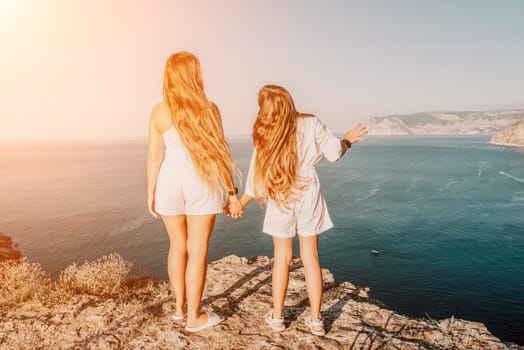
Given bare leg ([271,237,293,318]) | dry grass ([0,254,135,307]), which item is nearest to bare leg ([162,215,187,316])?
bare leg ([271,237,293,318])

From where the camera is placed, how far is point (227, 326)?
3904mm

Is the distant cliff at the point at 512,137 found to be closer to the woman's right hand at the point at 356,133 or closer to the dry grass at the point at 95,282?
the woman's right hand at the point at 356,133

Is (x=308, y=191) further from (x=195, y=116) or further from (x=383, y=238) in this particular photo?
(x=383, y=238)

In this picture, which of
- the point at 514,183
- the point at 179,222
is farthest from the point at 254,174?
the point at 514,183

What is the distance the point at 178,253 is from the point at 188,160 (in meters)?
1.06

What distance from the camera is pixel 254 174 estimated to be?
335cm

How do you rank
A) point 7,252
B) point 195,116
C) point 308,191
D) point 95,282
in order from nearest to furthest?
point 195,116
point 308,191
point 95,282
point 7,252

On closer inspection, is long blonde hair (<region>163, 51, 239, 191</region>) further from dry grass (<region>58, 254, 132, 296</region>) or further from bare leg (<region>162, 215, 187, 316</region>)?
dry grass (<region>58, 254, 132, 296</region>)

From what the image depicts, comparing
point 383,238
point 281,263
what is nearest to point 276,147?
point 281,263

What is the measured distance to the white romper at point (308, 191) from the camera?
3.26 metres

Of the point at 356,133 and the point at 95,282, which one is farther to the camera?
the point at 95,282

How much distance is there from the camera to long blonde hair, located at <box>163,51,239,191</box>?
3031mm

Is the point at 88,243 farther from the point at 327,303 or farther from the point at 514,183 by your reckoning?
the point at 514,183

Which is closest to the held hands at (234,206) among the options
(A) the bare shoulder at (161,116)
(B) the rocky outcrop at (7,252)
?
(A) the bare shoulder at (161,116)
